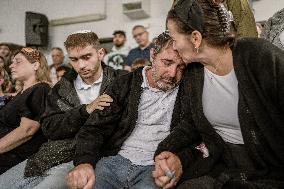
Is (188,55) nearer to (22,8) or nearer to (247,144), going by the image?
(247,144)

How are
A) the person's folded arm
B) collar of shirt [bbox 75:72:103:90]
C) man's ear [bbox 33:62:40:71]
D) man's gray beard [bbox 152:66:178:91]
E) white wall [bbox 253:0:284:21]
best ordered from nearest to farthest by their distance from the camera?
man's gray beard [bbox 152:66:178:91], collar of shirt [bbox 75:72:103:90], the person's folded arm, man's ear [bbox 33:62:40:71], white wall [bbox 253:0:284:21]

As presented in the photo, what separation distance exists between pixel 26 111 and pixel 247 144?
1.63 metres

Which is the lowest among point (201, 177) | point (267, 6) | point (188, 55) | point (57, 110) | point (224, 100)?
point (201, 177)

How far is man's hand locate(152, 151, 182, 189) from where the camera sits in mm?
1806

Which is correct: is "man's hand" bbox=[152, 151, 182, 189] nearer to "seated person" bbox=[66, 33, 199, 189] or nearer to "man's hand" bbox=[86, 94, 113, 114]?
"seated person" bbox=[66, 33, 199, 189]

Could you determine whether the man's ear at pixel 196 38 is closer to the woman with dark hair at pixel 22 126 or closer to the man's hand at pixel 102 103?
the man's hand at pixel 102 103

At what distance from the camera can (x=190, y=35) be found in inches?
72.7

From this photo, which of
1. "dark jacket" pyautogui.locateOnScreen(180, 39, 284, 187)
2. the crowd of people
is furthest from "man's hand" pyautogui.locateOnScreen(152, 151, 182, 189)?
"dark jacket" pyautogui.locateOnScreen(180, 39, 284, 187)

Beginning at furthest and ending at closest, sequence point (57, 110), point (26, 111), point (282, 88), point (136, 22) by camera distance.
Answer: point (136, 22) → point (26, 111) → point (57, 110) → point (282, 88)

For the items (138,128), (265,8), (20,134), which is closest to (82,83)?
(20,134)

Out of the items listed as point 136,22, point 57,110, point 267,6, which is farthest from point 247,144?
point 136,22

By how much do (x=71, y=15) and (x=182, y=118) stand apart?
265 inches

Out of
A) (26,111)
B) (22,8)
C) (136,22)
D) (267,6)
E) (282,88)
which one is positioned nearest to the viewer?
(282,88)

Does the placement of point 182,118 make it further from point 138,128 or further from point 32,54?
point 32,54
